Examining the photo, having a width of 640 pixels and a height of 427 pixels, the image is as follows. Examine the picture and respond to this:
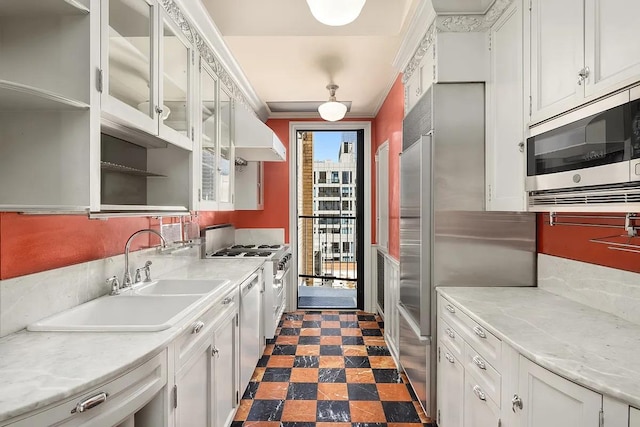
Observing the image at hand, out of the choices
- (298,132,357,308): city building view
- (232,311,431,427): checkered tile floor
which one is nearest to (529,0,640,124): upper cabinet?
(232,311,431,427): checkered tile floor

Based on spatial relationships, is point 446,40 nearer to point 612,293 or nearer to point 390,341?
point 612,293

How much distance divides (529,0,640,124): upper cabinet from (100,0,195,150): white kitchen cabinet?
1.85m

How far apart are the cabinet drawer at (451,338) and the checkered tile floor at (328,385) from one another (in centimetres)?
73

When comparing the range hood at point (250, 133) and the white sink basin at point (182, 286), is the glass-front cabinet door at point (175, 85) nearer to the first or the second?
the white sink basin at point (182, 286)

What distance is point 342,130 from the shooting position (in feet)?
15.0

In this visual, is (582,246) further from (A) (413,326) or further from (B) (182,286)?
(B) (182,286)

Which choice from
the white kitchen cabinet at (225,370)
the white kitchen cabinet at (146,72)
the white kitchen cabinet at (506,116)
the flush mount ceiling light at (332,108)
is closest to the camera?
the white kitchen cabinet at (146,72)

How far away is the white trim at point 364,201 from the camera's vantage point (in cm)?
442

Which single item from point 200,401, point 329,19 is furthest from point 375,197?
point 200,401

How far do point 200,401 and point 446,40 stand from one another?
2.45 meters

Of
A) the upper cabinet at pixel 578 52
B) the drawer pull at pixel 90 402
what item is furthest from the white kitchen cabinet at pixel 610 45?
the drawer pull at pixel 90 402

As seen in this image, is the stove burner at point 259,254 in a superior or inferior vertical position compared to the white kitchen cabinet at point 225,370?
superior

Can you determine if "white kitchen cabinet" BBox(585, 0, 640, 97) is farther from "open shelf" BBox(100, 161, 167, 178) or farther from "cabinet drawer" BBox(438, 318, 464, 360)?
"open shelf" BBox(100, 161, 167, 178)

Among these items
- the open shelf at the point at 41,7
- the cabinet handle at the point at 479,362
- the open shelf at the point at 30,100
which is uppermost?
the open shelf at the point at 41,7
